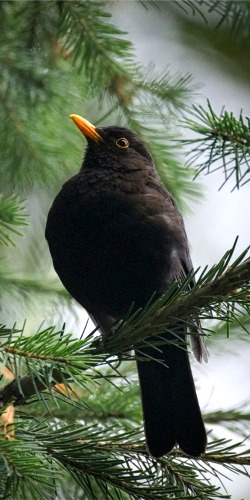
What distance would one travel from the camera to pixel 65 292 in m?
3.40

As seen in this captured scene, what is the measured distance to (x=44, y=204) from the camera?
380cm

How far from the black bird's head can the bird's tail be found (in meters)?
0.87

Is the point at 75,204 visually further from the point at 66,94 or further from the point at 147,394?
the point at 147,394

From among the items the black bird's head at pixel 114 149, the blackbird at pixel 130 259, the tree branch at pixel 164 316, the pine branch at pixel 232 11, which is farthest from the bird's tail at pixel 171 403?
the pine branch at pixel 232 11

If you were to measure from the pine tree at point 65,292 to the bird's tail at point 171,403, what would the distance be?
0.06 metres

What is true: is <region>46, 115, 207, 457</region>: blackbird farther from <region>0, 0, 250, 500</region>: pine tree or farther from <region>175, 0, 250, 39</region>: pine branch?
<region>175, 0, 250, 39</region>: pine branch

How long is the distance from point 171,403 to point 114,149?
1.26m

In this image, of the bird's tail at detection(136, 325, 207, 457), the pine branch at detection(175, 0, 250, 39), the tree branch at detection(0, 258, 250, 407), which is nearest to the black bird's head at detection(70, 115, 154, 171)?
the pine branch at detection(175, 0, 250, 39)

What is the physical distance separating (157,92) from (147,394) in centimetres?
130

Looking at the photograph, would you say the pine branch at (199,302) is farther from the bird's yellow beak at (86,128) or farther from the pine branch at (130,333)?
the bird's yellow beak at (86,128)

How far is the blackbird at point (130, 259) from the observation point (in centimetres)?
304

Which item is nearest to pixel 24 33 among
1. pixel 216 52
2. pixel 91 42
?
pixel 91 42

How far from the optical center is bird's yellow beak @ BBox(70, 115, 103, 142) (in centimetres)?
346

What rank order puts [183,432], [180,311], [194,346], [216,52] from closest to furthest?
1. [180,311]
2. [183,432]
3. [194,346]
4. [216,52]
